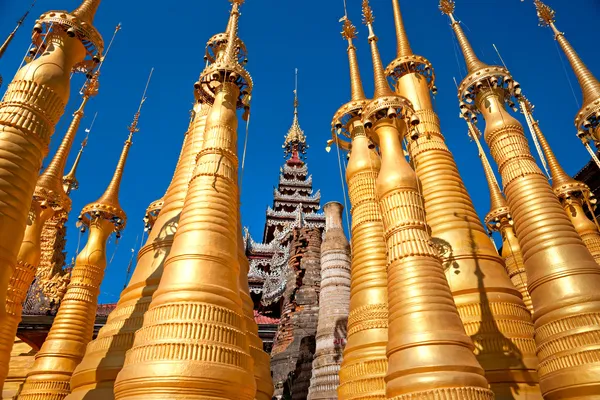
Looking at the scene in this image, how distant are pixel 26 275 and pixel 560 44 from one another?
14.0m

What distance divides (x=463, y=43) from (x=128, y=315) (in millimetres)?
8778

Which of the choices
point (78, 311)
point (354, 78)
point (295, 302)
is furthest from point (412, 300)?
point (295, 302)

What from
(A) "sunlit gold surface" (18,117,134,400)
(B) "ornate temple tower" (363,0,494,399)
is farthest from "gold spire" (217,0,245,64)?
(A) "sunlit gold surface" (18,117,134,400)

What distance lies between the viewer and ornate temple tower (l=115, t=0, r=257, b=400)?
441cm

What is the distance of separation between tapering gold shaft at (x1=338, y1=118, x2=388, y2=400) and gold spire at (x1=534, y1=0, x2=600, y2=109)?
5.13 metres

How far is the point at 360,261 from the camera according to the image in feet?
28.1

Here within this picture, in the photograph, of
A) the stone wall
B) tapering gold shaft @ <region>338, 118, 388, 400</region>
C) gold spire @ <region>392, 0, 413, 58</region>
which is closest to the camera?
tapering gold shaft @ <region>338, 118, 388, 400</region>

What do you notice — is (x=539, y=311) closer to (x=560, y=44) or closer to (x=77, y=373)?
(x=77, y=373)

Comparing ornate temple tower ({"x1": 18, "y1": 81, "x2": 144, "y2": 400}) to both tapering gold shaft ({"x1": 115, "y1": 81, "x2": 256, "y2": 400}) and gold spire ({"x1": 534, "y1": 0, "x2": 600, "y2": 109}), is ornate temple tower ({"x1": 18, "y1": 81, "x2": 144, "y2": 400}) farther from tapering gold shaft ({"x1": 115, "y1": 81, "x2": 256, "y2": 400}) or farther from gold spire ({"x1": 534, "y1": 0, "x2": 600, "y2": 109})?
gold spire ({"x1": 534, "y1": 0, "x2": 600, "y2": 109})

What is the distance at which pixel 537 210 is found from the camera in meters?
6.94

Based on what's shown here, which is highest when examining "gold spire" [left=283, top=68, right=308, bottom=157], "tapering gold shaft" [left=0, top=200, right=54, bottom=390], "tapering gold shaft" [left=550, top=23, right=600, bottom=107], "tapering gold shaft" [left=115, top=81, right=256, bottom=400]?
"gold spire" [left=283, top=68, right=308, bottom=157]

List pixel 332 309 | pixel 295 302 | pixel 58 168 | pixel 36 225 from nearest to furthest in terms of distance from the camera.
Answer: pixel 36 225 < pixel 58 168 < pixel 332 309 < pixel 295 302

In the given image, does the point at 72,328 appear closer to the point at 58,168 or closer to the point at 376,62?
the point at 58,168

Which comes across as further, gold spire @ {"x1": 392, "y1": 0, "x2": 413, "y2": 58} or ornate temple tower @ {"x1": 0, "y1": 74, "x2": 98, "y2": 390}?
gold spire @ {"x1": 392, "y1": 0, "x2": 413, "y2": 58}
